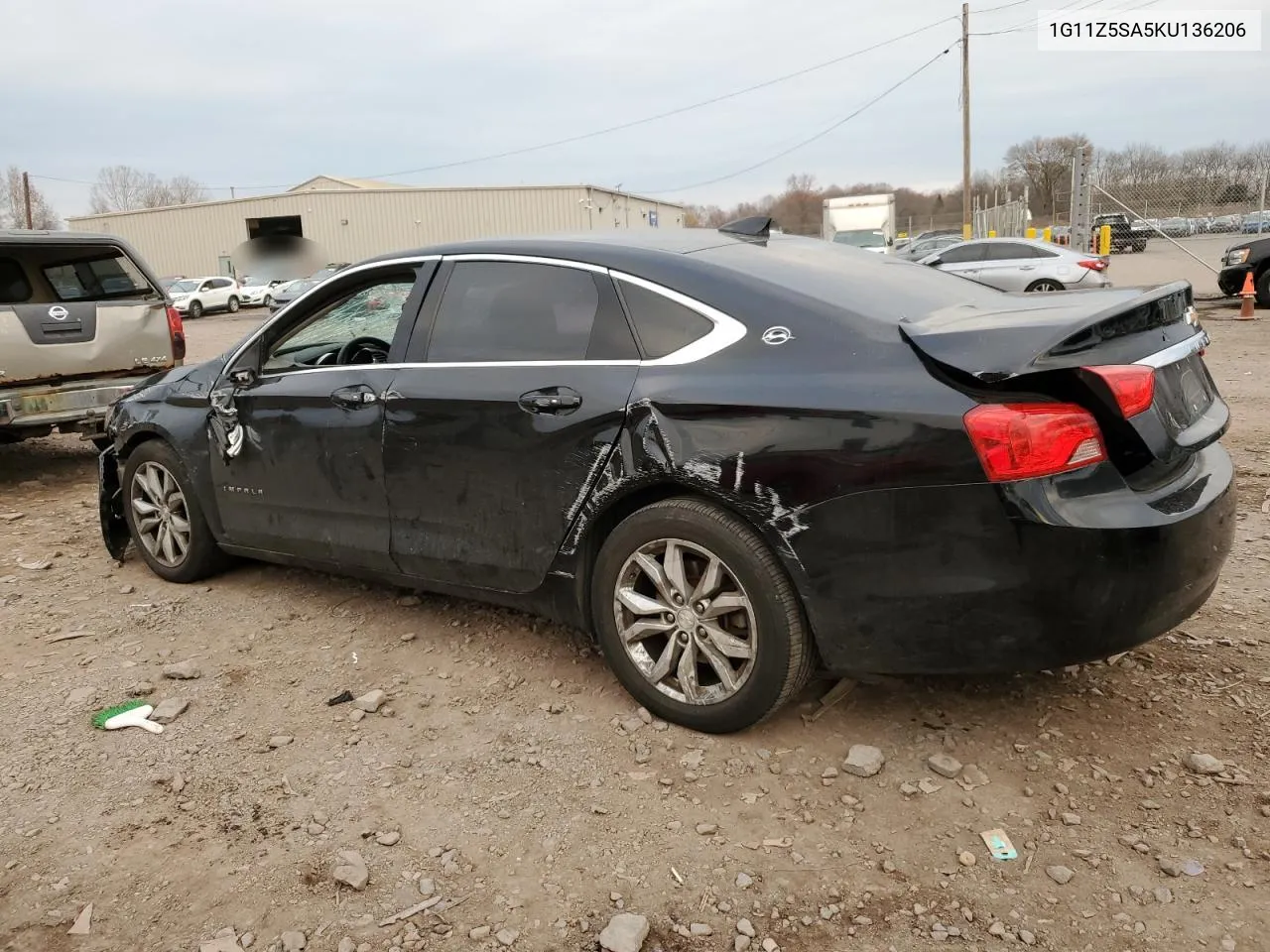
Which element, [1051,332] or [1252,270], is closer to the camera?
[1051,332]

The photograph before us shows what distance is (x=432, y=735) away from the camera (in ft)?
10.6

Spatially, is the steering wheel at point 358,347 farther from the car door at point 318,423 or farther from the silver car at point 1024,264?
the silver car at point 1024,264

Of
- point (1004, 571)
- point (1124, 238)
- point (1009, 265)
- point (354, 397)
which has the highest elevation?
point (354, 397)

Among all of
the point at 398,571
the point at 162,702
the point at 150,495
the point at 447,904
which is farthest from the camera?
the point at 150,495

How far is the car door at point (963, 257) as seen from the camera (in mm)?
15938

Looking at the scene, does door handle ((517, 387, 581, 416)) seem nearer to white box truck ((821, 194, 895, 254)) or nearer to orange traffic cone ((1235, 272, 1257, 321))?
orange traffic cone ((1235, 272, 1257, 321))

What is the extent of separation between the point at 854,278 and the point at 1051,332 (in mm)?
825

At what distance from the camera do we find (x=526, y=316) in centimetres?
348

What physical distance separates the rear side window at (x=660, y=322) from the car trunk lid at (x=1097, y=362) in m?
0.64

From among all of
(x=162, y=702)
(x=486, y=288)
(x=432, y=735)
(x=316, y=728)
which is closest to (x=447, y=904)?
(x=432, y=735)

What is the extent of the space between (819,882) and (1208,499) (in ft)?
4.94

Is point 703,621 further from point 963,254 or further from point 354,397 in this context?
point 963,254

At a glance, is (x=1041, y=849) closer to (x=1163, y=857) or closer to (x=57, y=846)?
(x=1163, y=857)

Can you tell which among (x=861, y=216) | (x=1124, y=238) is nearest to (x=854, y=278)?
(x=861, y=216)
